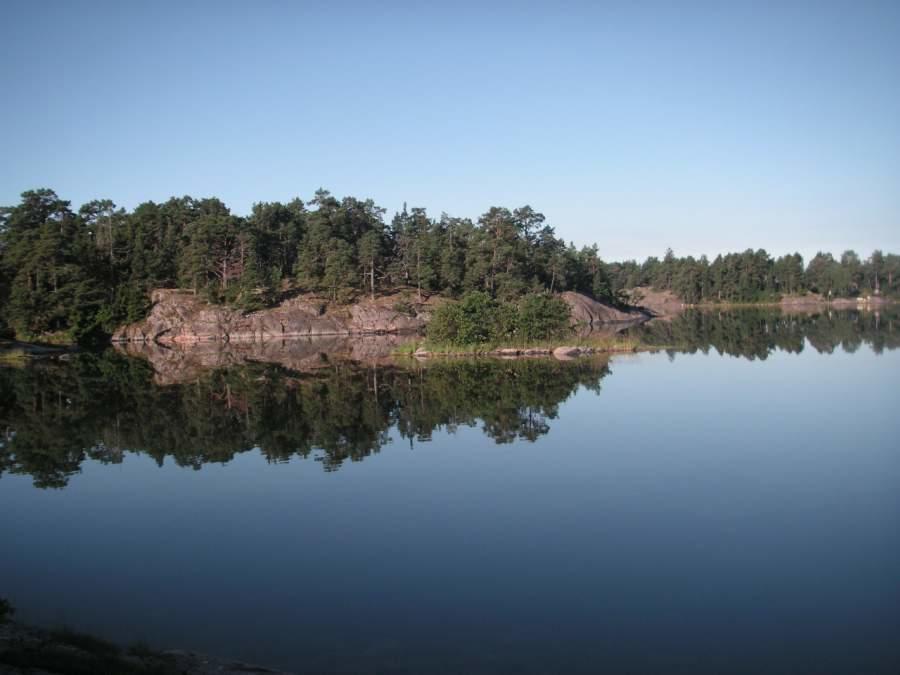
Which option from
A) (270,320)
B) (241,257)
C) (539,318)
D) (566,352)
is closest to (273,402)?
(566,352)

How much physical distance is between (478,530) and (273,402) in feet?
77.1

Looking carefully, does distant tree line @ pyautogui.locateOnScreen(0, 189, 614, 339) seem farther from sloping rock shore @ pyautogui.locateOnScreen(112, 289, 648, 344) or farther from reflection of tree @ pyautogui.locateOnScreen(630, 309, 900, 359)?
reflection of tree @ pyautogui.locateOnScreen(630, 309, 900, 359)

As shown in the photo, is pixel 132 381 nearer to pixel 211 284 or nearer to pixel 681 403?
pixel 681 403

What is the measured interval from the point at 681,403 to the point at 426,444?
555 inches

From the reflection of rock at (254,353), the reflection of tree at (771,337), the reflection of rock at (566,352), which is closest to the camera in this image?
the reflection of rock at (566,352)

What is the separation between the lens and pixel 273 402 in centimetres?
3772

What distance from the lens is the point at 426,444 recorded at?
87.4 ft

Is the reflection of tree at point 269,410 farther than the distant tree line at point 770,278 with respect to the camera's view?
No

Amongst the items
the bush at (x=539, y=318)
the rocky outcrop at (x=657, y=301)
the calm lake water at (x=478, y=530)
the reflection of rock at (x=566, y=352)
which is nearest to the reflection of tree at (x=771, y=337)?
the reflection of rock at (x=566, y=352)

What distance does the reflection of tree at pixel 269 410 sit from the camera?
89.1 ft

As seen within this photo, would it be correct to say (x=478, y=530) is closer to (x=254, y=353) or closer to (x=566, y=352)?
(x=566, y=352)

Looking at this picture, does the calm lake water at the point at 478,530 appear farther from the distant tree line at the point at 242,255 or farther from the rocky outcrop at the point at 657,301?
the rocky outcrop at the point at 657,301

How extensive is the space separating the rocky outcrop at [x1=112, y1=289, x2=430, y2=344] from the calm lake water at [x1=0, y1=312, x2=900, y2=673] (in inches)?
2387

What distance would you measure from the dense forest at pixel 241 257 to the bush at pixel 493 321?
23.1 m
